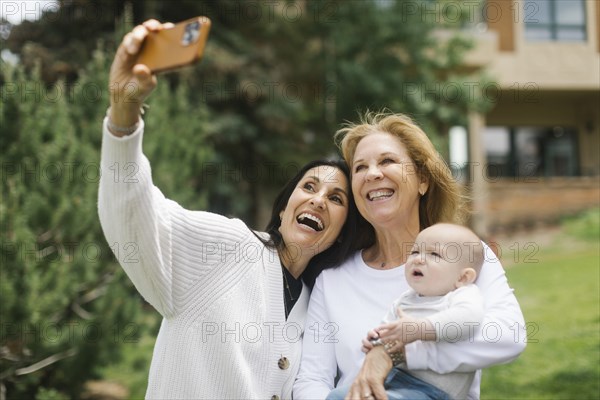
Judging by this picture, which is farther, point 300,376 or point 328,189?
point 328,189

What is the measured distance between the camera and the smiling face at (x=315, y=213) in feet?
8.64

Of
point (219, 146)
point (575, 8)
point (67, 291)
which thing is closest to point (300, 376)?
point (67, 291)

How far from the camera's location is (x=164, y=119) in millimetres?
7184

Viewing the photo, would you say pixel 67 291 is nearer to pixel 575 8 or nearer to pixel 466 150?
pixel 466 150

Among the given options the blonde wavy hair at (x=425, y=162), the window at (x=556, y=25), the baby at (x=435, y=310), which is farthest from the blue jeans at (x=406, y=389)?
the window at (x=556, y=25)

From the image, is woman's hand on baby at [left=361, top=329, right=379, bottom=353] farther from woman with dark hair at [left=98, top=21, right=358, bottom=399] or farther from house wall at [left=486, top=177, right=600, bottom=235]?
house wall at [left=486, top=177, right=600, bottom=235]

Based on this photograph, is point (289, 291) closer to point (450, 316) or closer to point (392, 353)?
point (392, 353)

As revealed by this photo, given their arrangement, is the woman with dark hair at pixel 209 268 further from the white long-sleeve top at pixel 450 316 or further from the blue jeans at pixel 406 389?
the white long-sleeve top at pixel 450 316

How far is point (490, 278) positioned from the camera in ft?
7.56

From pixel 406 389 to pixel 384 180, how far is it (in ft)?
2.72

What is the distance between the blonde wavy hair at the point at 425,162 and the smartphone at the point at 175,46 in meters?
1.26

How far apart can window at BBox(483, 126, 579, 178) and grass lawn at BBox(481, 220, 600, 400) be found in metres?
9.21

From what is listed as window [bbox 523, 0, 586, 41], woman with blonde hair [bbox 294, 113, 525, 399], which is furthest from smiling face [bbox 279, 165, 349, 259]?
window [bbox 523, 0, 586, 41]

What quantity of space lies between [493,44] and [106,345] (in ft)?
39.9
